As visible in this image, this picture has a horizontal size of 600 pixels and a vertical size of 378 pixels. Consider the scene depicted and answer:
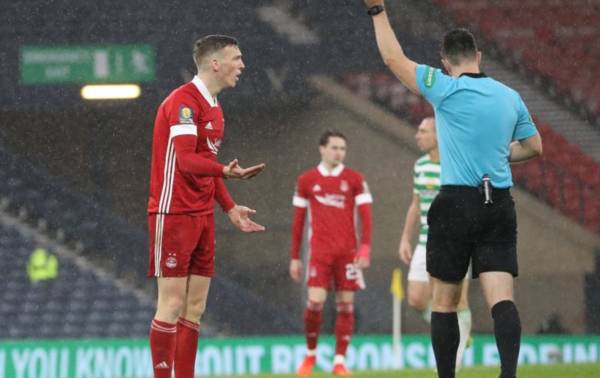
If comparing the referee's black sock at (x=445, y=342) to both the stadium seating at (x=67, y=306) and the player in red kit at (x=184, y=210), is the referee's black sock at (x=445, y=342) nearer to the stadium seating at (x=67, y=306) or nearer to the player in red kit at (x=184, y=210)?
the player in red kit at (x=184, y=210)

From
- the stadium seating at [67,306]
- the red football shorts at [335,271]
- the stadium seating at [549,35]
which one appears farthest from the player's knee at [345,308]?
the stadium seating at [549,35]

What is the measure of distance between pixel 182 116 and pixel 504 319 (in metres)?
1.66

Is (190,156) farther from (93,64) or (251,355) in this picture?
(93,64)

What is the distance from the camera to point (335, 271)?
1034 centimetres

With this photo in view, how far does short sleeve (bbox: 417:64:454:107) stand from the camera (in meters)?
5.51

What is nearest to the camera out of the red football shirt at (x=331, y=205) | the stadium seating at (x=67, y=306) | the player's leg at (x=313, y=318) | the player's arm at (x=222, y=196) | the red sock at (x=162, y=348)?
the red sock at (x=162, y=348)

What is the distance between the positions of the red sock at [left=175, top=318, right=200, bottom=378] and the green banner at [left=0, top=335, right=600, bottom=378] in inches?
263

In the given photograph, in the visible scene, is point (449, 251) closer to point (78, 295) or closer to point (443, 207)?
point (443, 207)

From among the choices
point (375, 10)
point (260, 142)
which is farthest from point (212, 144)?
point (260, 142)

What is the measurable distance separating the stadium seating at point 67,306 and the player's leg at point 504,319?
34.4 ft

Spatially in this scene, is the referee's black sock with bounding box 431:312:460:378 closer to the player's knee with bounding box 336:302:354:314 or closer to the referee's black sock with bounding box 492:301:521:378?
the referee's black sock with bounding box 492:301:521:378

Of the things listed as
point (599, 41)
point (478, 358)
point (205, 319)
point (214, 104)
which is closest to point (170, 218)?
point (214, 104)

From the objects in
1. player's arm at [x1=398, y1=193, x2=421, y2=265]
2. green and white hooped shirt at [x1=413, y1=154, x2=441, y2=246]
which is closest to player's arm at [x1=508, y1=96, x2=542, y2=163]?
green and white hooped shirt at [x1=413, y1=154, x2=441, y2=246]

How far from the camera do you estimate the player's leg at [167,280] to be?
606 cm
